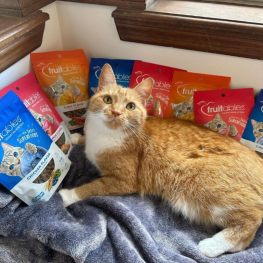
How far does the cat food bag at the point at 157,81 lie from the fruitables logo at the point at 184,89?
0.16 ft

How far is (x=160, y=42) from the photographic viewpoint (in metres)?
1.32

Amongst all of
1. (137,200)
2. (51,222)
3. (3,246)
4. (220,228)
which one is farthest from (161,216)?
(3,246)

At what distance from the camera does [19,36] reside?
1205mm

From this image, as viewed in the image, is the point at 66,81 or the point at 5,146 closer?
the point at 5,146

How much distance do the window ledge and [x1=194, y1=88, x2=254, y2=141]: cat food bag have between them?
0.20 m

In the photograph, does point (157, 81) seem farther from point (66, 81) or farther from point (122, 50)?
point (66, 81)

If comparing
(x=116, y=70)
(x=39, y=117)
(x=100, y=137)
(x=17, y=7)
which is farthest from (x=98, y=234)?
(x=17, y=7)

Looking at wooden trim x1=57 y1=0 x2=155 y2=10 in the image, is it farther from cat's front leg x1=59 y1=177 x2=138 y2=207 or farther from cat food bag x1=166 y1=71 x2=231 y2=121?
cat's front leg x1=59 y1=177 x2=138 y2=207

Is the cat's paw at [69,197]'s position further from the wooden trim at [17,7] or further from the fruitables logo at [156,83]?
the wooden trim at [17,7]

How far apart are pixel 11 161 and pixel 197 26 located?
1004 millimetres

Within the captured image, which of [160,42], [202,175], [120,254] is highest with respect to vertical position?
[160,42]

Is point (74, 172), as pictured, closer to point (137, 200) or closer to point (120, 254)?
point (137, 200)

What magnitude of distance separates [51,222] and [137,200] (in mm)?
403

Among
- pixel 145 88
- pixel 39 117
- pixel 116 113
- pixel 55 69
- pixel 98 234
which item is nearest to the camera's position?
pixel 98 234
